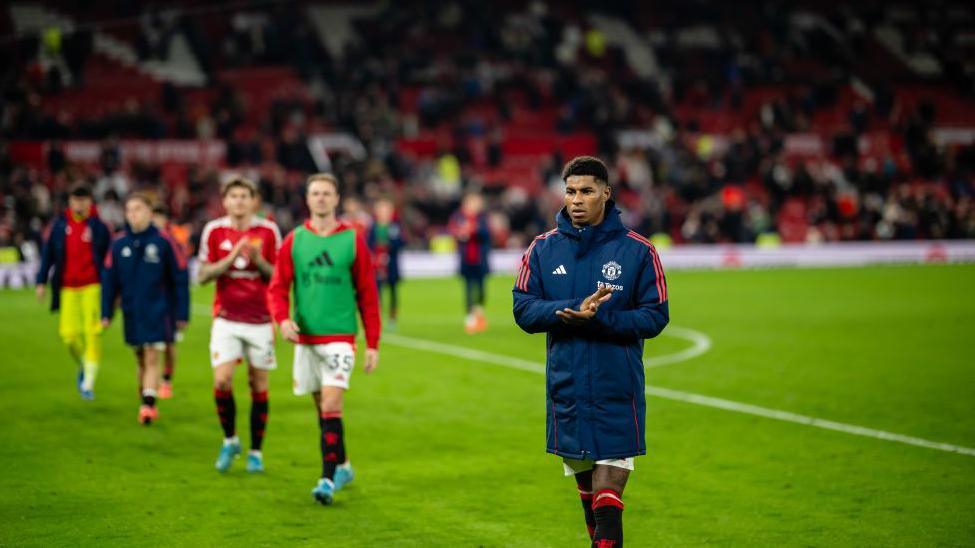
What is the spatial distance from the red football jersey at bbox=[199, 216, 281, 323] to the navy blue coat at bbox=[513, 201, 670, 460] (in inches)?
150

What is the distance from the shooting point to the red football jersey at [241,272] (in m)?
9.15

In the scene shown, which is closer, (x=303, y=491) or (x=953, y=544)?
(x=953, y=544)

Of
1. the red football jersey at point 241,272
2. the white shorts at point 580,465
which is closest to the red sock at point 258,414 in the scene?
the red football jersey at point 241,272

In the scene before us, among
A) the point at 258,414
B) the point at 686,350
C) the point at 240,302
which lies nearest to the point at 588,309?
the point at 240,302

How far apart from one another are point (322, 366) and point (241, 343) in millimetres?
1156

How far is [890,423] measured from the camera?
11.4 meters

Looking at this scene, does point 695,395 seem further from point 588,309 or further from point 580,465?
point 588,309

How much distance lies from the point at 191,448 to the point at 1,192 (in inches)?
804

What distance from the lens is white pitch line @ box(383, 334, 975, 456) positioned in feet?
34.4

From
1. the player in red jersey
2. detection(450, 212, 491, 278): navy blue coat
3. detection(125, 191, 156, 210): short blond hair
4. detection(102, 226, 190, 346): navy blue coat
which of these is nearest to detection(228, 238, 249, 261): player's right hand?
the player in red jersey

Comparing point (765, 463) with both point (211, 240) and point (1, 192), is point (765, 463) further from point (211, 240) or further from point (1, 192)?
point (1, 192)

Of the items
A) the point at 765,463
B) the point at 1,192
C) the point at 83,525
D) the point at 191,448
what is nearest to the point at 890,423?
the point at 765,463

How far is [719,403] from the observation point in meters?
12.6

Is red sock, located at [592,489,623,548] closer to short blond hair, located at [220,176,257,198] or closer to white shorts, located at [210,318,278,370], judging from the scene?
white shorts, located at [210,318,278,370]
